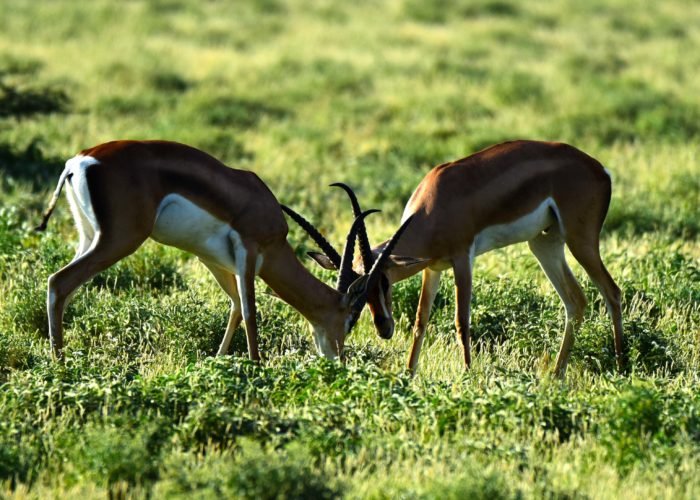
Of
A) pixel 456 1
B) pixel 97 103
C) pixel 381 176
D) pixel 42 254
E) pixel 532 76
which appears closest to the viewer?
pixel 42 254

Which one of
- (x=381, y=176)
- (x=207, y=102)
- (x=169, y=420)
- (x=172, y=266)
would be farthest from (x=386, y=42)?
(x=169, y=420)

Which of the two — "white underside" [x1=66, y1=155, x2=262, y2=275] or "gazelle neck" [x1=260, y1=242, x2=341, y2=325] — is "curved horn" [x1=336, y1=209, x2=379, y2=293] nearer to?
"gazelle neck" [x1=260, y1=242, x2=341, y2=325]

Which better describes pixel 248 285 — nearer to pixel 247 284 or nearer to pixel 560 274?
pixel 247 284

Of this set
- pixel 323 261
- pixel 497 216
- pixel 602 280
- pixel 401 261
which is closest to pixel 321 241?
pixel 323 261

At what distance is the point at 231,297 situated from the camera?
26.0 ft

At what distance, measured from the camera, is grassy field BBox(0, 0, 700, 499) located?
5.36m

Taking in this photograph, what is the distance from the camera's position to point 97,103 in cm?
1692

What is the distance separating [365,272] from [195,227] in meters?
1.10

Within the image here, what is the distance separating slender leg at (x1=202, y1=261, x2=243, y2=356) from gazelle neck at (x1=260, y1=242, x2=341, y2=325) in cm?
35

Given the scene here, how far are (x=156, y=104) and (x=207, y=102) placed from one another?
32.4 inches

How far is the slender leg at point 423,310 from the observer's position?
770 centimetres

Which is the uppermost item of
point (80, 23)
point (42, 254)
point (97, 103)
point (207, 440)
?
point (80, 23)

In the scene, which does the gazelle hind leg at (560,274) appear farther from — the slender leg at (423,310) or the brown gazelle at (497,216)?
the slender leg at (423,310)

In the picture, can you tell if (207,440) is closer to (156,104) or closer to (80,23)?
(156,104)
